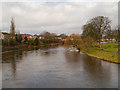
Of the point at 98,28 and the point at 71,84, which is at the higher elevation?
the point at 98,28

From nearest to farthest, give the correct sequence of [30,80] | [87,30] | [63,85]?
[63,85], [30,80], [87,30]

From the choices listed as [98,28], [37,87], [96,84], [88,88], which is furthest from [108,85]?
[98,28]

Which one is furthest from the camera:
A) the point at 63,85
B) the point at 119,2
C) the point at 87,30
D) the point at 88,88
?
the point at 87,30

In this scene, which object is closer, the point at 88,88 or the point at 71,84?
the point at 88,88

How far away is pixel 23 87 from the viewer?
13.8 metres

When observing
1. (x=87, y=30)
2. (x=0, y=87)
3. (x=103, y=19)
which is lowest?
(x=0, y=87)

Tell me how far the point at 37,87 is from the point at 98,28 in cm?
3883

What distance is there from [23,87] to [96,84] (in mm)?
9291

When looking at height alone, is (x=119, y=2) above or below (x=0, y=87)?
above

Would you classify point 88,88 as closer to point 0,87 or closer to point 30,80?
point 30,80

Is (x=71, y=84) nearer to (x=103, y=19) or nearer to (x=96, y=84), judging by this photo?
(x=96, y=84)

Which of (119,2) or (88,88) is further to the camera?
(119,2)

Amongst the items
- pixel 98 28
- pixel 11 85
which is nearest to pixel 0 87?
pixel 11 85

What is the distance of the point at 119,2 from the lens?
27.2 m
